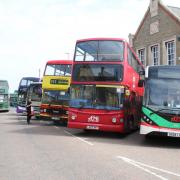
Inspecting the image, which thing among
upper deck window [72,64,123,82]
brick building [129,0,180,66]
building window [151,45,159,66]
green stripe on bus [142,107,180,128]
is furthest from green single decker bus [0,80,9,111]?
green stripe on bus [142,107,180,128]

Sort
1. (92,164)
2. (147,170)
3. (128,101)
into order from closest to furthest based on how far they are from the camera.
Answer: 1. (147,170)
2. (92,164)
3. (128,101)

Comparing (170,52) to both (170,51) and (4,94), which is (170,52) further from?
(4,94)

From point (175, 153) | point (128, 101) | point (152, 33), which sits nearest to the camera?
point (175, 153)

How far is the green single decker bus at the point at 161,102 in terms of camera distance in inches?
583

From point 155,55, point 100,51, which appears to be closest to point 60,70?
point 100,51

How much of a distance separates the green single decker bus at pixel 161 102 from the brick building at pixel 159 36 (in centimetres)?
2199

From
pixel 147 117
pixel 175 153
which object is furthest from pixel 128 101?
pixel 175 153

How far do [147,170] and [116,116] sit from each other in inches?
313

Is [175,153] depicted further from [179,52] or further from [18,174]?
[179,52]

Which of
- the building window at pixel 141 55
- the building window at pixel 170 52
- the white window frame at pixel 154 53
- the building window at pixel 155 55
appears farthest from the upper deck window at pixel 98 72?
the building window at pixel 141 55

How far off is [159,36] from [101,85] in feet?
78.8

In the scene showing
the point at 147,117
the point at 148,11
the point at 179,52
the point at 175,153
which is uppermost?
the point at 148,11

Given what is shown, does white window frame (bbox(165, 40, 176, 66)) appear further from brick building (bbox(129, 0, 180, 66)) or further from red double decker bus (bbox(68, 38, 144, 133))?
red double decker bus (bbox(68, 38, 144, 133))

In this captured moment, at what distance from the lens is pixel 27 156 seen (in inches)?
444
